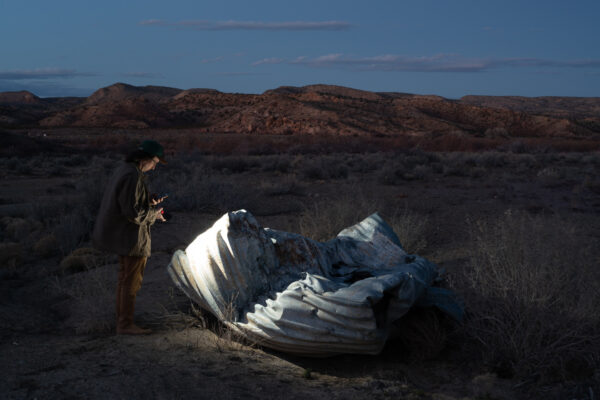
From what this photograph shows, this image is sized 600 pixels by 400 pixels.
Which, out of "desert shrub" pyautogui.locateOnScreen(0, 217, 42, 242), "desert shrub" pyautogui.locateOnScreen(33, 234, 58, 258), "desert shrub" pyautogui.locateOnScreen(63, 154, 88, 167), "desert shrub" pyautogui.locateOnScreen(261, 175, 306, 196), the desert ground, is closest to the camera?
the desert ground

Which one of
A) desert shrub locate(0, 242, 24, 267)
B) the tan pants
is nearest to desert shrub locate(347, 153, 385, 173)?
desert shrub locate(0, 242, 24, 267)

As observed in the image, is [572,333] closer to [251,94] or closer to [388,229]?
[388,229]

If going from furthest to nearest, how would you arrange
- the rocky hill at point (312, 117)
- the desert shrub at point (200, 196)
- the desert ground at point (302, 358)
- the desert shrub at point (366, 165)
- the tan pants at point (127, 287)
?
the rocky hill at point (312, 117)
the desert shrub at point (366, 165)
the desert shrub at point (200, 196)
the tan pants at point (127, 287)
the desert ground at point (302, 358)

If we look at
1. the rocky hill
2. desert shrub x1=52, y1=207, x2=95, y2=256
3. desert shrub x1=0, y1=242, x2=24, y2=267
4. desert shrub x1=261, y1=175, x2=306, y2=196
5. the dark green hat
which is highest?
the rocky hill

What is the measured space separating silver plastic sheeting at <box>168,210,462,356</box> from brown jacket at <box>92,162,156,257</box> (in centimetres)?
55

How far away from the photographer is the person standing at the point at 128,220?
13.5ft

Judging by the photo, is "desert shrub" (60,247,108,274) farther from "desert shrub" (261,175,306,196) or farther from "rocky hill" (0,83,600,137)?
"rocky hill" (0,83,600,137)

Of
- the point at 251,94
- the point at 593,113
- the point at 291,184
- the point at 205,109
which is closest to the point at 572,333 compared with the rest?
the point at 291,184

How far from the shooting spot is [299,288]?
13.5 feet

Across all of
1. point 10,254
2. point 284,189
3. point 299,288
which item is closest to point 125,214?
point 299,288

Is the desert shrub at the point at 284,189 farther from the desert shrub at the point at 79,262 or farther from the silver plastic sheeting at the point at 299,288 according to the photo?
the silver plastic sheeting at the point at 299,288

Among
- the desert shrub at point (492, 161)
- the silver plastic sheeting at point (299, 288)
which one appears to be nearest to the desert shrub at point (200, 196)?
the silver plastic sheeting at point (299, 288)

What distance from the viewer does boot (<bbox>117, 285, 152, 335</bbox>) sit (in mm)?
4414

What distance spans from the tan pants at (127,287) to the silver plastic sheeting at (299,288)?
430 millimetres
